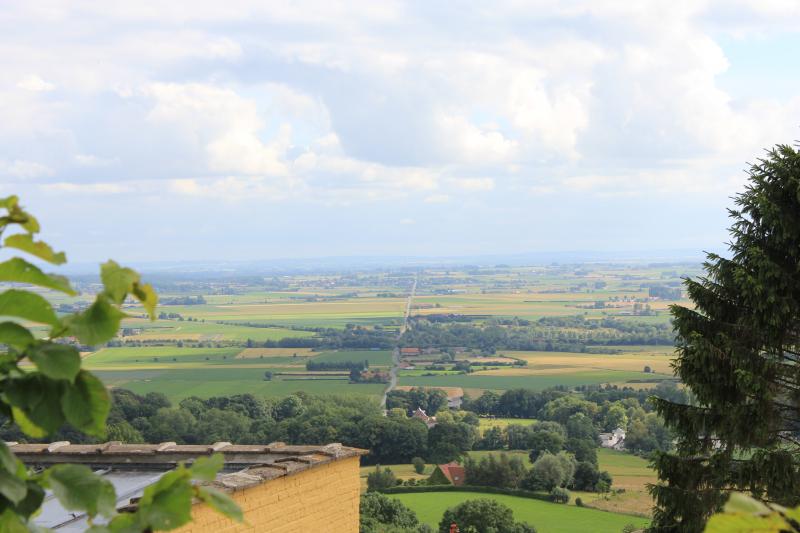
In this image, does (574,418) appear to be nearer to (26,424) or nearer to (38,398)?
(26,424)

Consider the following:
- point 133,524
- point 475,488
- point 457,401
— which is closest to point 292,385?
point 457,401

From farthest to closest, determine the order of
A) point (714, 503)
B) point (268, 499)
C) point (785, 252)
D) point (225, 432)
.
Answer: point (225, 432)
point (785, 252)
point (714, 503)
point (268, 499)

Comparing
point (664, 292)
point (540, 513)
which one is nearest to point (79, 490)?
point (540, 513)

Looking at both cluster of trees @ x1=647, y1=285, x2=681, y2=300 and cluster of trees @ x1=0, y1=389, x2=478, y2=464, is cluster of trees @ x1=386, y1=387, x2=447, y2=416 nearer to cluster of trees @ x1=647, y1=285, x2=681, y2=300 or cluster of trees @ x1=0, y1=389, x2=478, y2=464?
cluster of trees @ x1=0, y1=389, x2=478, y2=464

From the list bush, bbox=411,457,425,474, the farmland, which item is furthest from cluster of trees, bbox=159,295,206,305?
bush, bbox=411,457,425,474

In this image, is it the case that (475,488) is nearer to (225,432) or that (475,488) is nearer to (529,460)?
(529,460)

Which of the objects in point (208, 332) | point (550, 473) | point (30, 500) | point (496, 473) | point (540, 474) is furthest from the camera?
point (208, 332)
